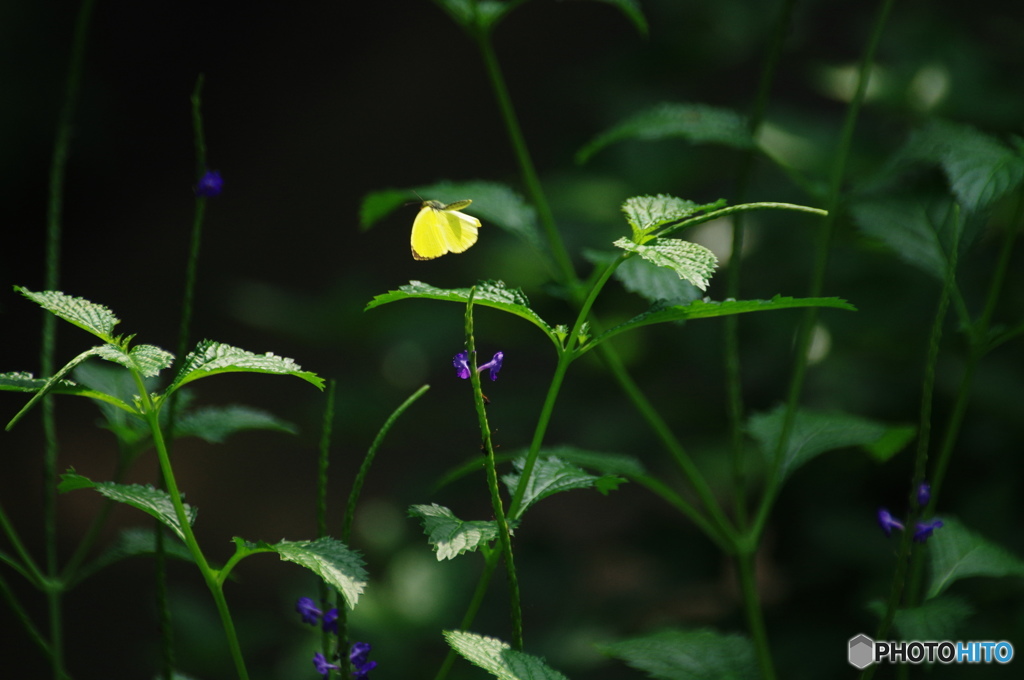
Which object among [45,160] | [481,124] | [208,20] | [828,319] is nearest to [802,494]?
[828,319]

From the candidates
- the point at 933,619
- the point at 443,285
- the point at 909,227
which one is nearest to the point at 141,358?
the point at 933,619

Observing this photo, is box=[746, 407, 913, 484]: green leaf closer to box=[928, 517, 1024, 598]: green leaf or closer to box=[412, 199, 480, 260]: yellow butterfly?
box=[928, 517, 1024, 598]: green leaf

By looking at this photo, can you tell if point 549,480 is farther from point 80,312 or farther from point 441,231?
point 80,312

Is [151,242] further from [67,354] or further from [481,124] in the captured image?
[481,124]

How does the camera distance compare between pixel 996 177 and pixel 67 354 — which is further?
pixel 67 354

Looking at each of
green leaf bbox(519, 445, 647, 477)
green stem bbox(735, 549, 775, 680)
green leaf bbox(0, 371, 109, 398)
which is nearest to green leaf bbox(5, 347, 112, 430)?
green leaf bbox(0, 371, 109, 398)

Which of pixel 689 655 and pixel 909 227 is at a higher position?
pixel 909 227
